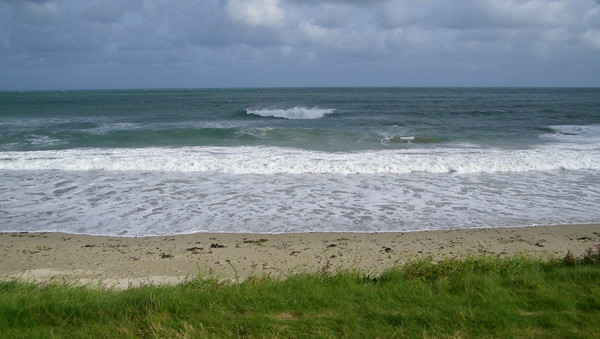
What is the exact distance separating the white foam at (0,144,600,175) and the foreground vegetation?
936 centimetres

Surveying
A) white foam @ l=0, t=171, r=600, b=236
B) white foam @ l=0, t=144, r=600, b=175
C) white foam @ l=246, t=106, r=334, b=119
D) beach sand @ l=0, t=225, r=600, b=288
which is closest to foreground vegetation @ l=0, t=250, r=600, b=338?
beach sand @ l=0, t=225, r=600, b=288

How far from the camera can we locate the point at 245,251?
7227mm

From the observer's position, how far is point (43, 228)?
8.53 m

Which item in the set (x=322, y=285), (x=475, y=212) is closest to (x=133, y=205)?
(x=322, y=285)

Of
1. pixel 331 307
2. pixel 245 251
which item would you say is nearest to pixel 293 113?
pixel 245 251

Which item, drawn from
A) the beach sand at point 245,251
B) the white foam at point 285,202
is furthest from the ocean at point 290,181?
the beach sand at point 245,251

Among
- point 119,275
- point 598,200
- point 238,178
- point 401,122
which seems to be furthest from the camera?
point 401,122

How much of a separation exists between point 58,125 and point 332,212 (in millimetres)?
25188

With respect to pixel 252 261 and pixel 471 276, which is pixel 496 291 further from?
pixel 252 261

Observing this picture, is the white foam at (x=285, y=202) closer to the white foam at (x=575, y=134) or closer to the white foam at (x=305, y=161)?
the white foam at (x=305, y=161)

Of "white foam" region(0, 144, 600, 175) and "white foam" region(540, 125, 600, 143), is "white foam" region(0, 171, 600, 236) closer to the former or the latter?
"white foam" region(0, 144, 600, 175)

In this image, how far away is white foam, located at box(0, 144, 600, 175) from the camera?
14102mm

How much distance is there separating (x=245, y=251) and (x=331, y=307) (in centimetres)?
355

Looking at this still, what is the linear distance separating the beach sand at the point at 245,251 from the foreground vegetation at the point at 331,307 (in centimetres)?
160
